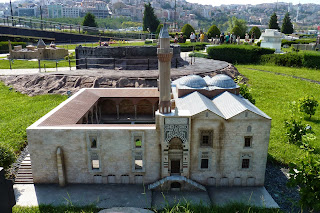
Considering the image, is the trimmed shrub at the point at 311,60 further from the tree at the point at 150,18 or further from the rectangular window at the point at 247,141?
the tree at the point at 150,18

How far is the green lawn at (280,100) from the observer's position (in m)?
18.5

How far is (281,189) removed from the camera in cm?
1508

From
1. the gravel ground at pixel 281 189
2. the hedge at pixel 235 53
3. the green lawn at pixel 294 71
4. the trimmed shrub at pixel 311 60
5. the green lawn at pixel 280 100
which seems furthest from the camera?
the hedge at pixel 235 53

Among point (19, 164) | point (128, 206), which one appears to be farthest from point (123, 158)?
point (19, 164)

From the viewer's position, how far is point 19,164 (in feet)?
56.6

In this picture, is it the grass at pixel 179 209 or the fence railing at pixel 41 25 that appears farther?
the fence railing at pixel 41 25

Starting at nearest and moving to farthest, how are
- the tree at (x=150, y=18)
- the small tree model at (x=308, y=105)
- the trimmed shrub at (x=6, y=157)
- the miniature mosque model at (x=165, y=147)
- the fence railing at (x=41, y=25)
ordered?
the miniature mosque model at (x=165, y=147)
the trimmed shrub at (x=6, y=157)
the small tree model at (x=308, y=105)
the fence railing at (x=41, y=25)
the tree at (x=150, y=18)

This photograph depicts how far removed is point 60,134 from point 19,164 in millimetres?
5011

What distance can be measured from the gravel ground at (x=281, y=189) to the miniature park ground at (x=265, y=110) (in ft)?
0.16

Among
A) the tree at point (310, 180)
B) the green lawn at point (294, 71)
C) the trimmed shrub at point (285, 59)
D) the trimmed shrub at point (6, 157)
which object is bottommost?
the trimmed shrub at point (6, 157)

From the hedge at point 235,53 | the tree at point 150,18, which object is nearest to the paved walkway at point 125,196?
the hedge at point 235,53

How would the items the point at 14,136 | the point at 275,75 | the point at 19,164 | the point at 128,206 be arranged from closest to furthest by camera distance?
the point at 128,206, the point at 19,164, the point at 14,136, the point at 275,75

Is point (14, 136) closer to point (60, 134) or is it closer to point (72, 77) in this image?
point (60, 134)

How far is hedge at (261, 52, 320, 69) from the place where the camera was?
42719 millimetres
